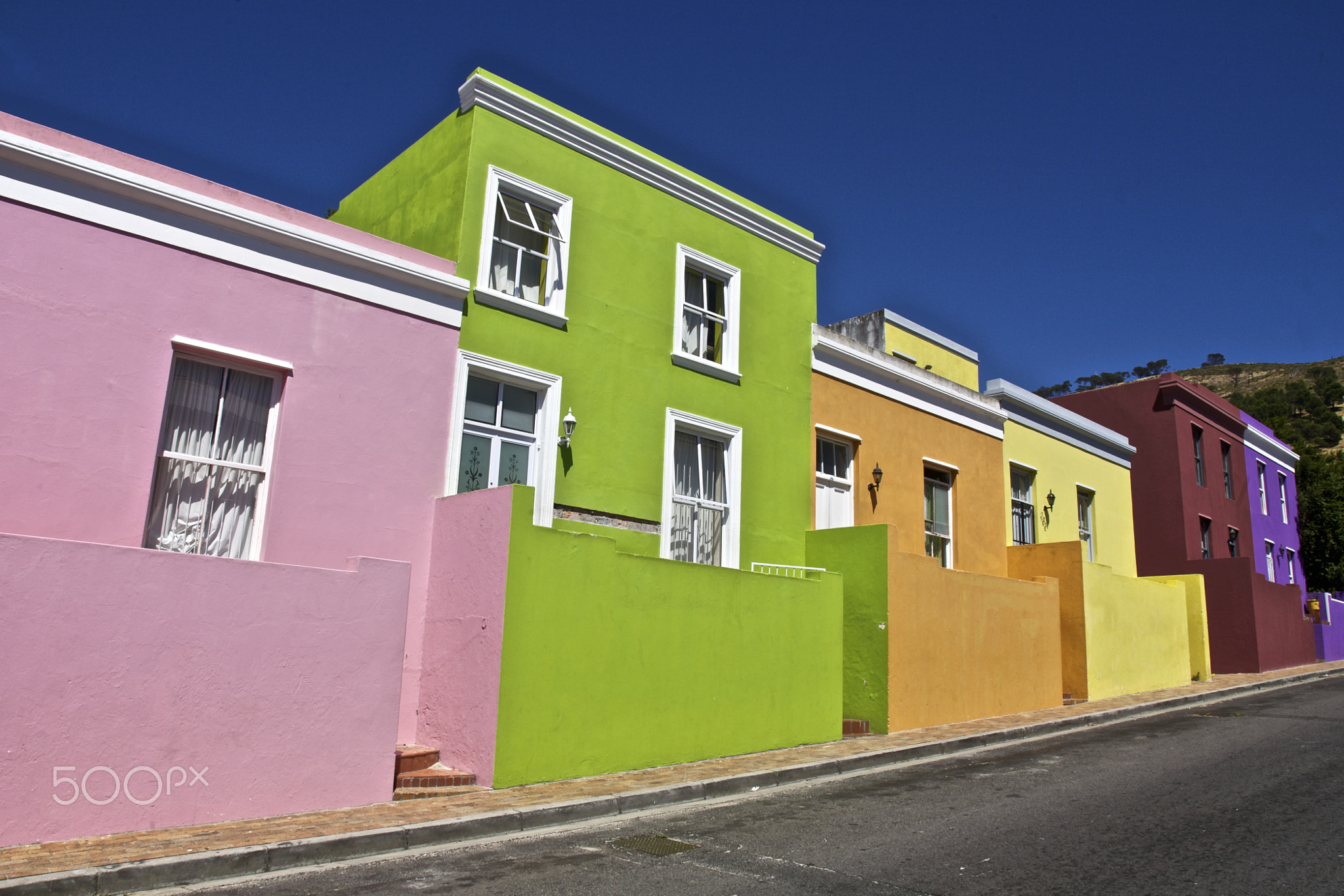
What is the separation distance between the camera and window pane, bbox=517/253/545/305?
11.0 metres

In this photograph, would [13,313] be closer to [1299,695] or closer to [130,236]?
[130,236]

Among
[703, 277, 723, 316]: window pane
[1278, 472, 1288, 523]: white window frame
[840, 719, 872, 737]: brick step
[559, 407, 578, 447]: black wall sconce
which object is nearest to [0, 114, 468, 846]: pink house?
[559, 407, 578, 447]: black wall sconce

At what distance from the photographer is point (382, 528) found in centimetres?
912

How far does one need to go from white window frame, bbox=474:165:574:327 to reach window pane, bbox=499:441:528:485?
1531mm

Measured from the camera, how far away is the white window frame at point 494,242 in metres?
10.3

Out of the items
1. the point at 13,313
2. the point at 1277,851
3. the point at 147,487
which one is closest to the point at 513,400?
the point at 147,487

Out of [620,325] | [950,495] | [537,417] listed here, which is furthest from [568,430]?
[950,495]

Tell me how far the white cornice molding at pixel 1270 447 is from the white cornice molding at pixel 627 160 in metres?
21.8

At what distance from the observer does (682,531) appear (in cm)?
1180

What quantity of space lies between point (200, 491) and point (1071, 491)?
17.4 meters

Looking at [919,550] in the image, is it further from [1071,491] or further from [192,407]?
[192,407]

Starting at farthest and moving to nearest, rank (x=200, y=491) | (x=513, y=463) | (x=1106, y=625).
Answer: (x=1106, y=625) < (x=513, y=463) < (x=200, y=491)

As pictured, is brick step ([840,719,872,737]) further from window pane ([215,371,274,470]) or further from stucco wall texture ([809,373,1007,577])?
window pane ([215,371,274,470])

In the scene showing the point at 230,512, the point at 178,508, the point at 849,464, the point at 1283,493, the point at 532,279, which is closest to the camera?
the point at 178,508
